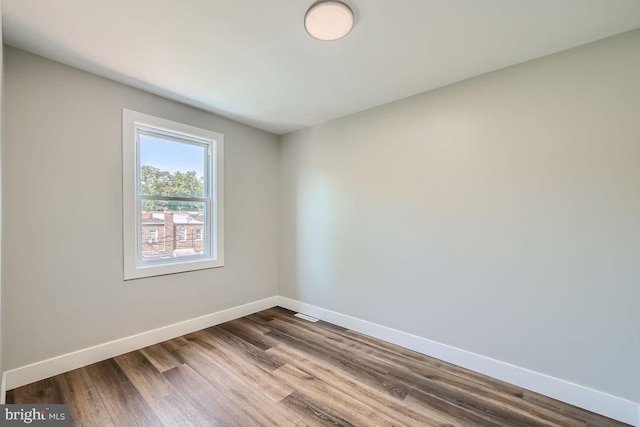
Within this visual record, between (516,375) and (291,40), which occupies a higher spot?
(291,40)

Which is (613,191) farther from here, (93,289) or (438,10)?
(93,289)

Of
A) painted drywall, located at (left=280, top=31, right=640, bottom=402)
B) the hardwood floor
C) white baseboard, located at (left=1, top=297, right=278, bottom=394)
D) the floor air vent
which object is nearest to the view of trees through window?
white baseboard, located at (left=1, top=297, right=278, bottom=394)

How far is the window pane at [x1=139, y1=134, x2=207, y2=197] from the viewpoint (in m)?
2.78

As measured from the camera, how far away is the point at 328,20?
1.68 m

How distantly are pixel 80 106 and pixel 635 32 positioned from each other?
4.12 m

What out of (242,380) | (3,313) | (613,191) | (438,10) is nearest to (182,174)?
(3,313)

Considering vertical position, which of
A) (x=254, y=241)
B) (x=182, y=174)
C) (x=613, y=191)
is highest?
(x=182, y=174)

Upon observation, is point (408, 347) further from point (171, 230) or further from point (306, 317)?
point (171, 230)

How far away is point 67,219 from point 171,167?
1029 millimetres

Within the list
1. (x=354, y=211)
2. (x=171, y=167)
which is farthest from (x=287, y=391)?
(x=171, y=167)

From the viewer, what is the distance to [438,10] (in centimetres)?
164

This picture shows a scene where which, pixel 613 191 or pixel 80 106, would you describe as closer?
pixel 613 191

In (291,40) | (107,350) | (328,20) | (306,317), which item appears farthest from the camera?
(306,317)

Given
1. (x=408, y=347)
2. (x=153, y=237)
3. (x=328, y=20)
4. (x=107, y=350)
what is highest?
(x=328, y=20)
